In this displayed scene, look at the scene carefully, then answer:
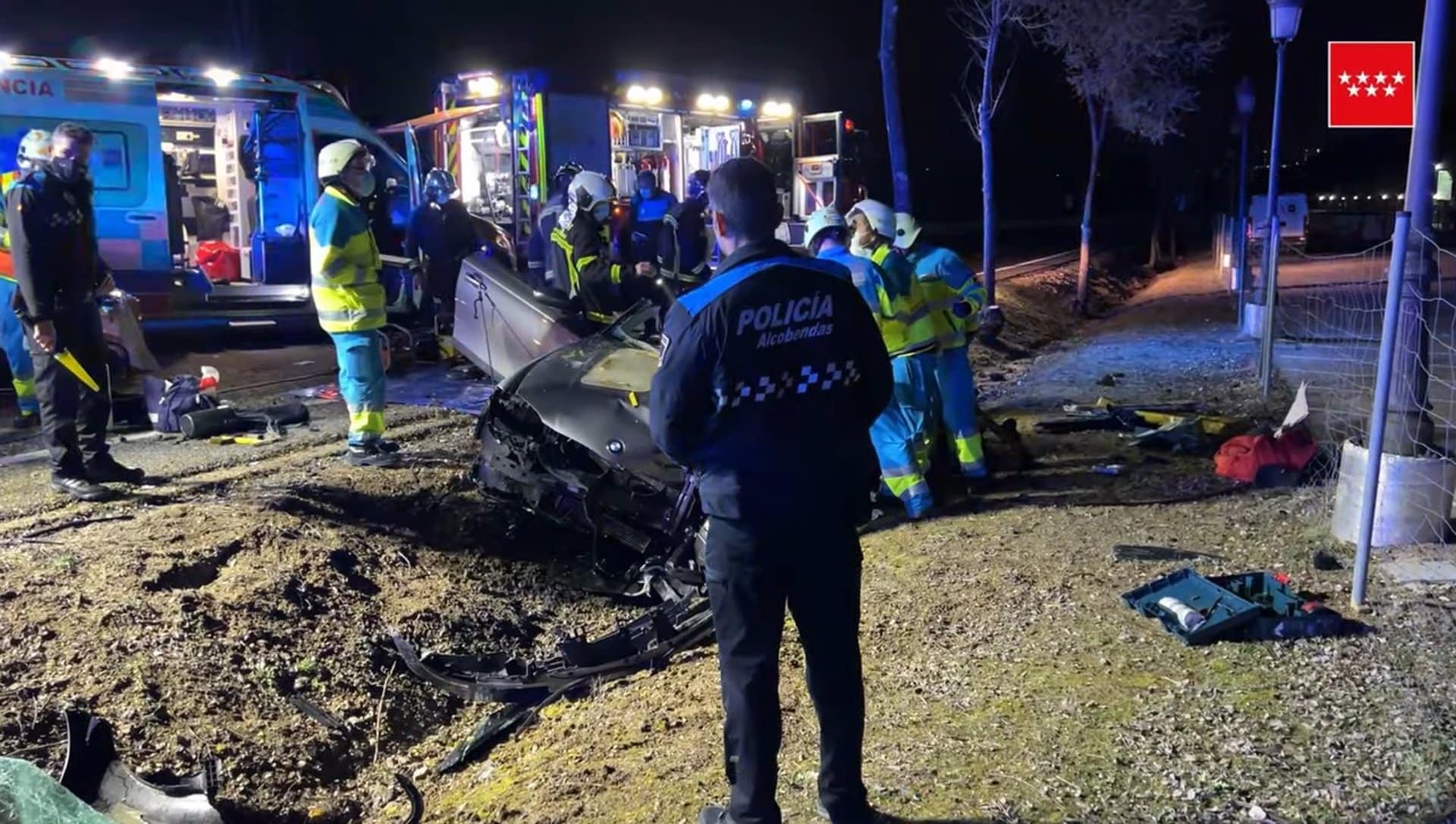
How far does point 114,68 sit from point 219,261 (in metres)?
2.51

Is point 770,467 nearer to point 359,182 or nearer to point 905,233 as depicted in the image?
point 905,233

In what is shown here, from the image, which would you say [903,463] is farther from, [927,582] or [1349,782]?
[1349,782]

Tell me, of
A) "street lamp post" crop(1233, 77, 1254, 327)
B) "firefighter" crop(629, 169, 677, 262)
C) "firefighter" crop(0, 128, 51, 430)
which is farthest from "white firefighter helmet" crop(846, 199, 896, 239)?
"street lamp post" crop(1233, 77, 1254, 327)

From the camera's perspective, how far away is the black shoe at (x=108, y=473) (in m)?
6.76

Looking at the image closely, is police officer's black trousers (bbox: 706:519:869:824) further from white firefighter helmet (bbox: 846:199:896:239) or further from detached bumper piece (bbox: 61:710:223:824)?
white firefighter helmet (bbox: 846:199:896:239)

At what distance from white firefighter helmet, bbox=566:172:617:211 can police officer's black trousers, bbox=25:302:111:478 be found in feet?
12.0

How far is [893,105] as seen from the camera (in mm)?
16641

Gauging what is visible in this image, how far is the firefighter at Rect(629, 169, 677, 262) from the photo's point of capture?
12656 mm

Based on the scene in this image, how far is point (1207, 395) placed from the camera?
33.8 feet

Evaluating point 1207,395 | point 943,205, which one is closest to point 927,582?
point 1207,395

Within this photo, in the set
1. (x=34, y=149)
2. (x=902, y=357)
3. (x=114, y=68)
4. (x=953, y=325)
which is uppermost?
(x=114, y=68)

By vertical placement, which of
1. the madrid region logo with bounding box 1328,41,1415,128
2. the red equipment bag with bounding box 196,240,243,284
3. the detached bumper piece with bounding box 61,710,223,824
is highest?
the madrid region logo with bounding box 1328,41,1415,128

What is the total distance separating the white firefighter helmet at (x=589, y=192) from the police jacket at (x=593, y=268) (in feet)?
0.30

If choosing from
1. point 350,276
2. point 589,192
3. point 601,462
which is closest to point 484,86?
point 589,192
